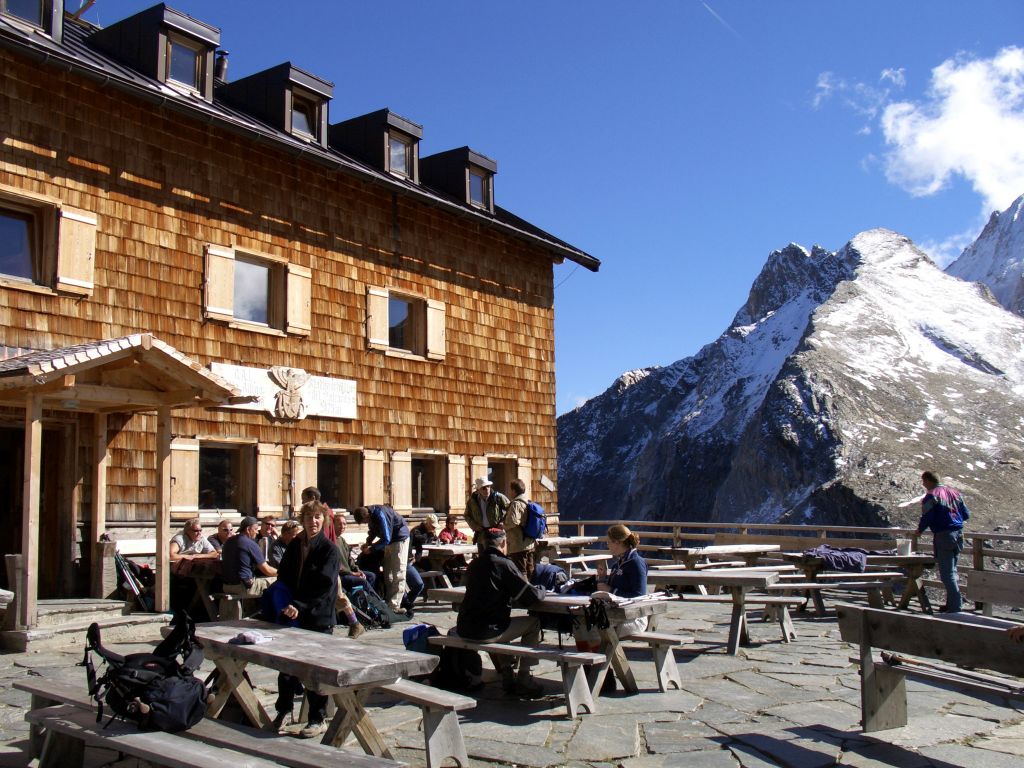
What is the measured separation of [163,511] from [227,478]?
251cm

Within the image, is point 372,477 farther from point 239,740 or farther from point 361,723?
point 239,740

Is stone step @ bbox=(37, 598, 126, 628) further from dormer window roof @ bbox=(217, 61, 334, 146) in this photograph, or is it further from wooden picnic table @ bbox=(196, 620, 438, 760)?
dormer window roof @ bbox=(217, 61, 334, 146)

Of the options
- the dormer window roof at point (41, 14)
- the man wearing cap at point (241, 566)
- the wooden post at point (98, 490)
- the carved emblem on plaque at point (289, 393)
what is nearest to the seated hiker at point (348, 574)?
the man wearing cap at point (241, 566)

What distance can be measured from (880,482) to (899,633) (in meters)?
62.1

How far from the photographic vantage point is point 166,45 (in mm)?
→ 13508

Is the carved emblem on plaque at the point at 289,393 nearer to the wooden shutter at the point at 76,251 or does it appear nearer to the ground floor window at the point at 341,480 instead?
the ground floor window at the point at 341,480

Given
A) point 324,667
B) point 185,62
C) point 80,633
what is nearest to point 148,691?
point 324,667

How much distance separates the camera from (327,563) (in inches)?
254

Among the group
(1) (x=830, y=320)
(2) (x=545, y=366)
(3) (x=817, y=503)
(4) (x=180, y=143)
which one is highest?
(1) (x=830, y=320)

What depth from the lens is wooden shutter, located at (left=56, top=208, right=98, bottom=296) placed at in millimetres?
11078

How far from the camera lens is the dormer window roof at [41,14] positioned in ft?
39.7

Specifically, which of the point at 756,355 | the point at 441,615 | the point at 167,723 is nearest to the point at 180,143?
the point at 441,615

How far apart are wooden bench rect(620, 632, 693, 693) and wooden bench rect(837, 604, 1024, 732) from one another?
4.53 feet

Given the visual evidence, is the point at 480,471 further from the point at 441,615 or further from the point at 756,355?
the point at 756,355
